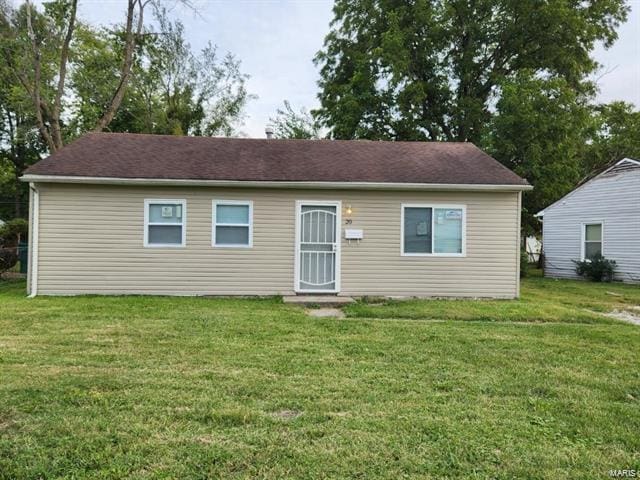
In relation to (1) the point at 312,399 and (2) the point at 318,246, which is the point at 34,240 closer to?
(2) the point at 318,246

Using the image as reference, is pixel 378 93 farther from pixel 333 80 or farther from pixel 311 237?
pixel 311 237

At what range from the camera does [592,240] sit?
15.1m

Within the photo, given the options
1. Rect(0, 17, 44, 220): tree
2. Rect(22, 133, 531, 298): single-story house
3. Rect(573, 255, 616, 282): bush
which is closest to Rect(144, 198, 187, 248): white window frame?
Rect(22, 133, 531, 298): single-story house

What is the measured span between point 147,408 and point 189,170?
695 centimetres

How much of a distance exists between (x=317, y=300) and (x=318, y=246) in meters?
1.32

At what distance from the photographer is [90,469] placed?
2.46m

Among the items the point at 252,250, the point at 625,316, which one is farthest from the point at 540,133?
the point at 252,250

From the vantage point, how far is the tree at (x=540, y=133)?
17281 mm

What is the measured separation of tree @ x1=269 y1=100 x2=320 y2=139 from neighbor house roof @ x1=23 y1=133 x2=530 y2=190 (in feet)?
51.6

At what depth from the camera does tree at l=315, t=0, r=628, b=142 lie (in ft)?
65.7

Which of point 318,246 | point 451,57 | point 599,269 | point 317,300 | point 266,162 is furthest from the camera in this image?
point 451,57

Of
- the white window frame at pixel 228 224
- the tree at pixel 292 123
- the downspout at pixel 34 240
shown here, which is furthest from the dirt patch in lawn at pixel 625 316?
the tree at pixel 292 123

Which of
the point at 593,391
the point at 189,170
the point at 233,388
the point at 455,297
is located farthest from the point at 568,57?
the point at 233,388

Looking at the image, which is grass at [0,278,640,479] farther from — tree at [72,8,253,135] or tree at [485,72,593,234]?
tree at [72,8,253,135]
